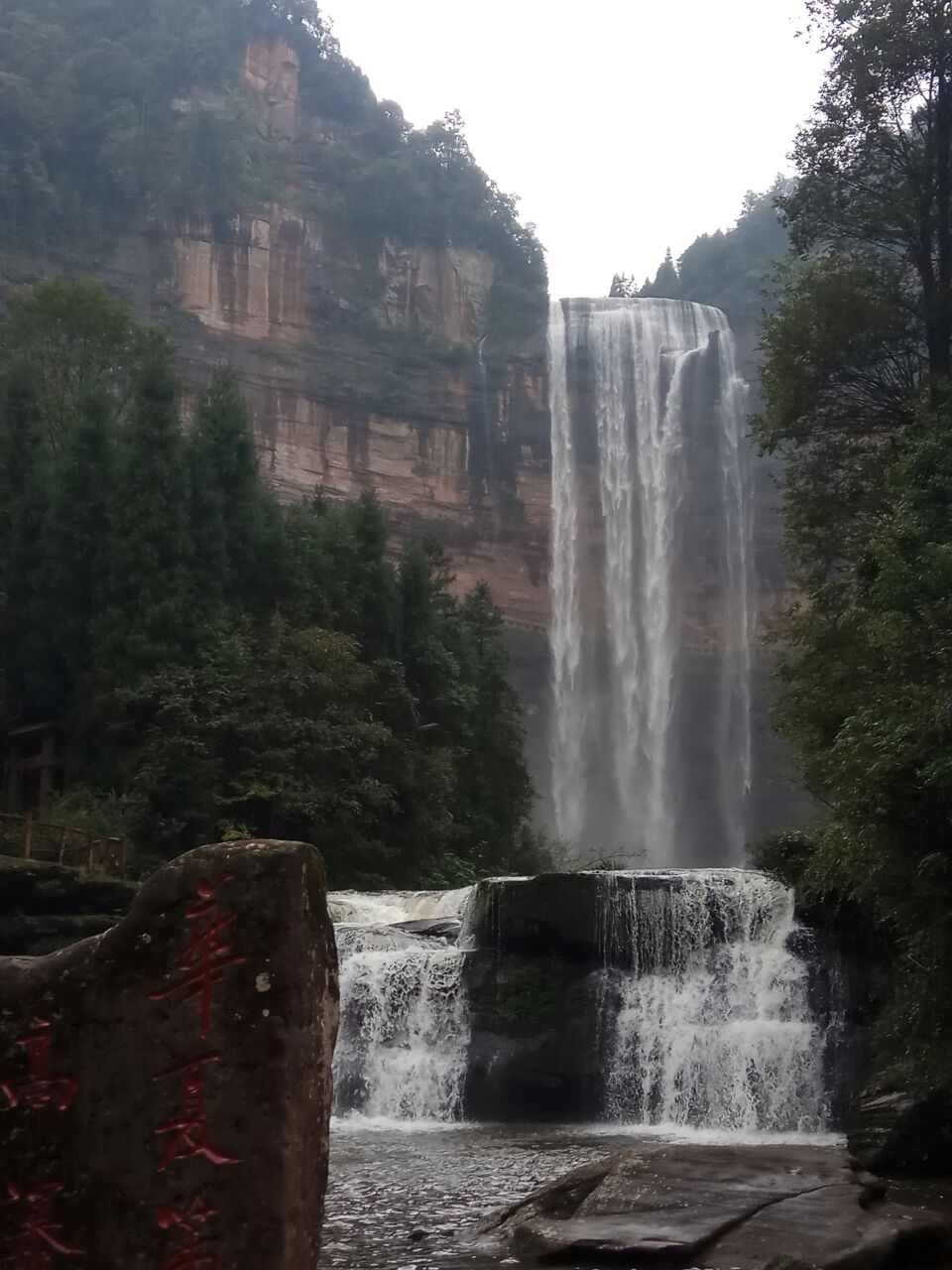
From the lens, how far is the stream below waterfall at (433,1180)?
5625 millimetres

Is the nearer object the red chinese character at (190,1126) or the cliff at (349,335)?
the red chinese character at (190,1126)

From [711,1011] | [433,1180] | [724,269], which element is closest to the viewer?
[433,1180]

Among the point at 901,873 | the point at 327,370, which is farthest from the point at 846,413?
the point at 327,370

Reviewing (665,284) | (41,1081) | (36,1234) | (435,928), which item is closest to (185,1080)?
(41,1081)

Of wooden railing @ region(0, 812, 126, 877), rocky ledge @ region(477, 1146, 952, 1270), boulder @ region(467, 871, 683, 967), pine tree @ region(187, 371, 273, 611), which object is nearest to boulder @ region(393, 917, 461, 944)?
boulder @ region(467, 871, 683, 967)

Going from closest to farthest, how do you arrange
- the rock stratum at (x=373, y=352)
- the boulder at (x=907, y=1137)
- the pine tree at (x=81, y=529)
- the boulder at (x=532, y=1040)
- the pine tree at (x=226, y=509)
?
the boulder at (x=907, y=1137) → the boulder at (x=532, y=1040) → the pine tree at (x=81, y=529) → the pine tree at (x=226, y=509) → the rock stratum at (x=373, y=352)

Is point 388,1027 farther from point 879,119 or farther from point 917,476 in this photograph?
point 879,119

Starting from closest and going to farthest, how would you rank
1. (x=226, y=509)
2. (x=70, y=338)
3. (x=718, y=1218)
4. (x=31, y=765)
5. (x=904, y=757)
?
(x=718, y=1218)
(x=904, y=757)
(x=31, y=765)
(x=226, y=509)
(x=70, y=338)

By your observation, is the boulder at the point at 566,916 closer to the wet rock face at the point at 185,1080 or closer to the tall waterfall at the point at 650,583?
the wet rock face at the point at 185,1080

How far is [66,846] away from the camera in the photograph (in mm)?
15828

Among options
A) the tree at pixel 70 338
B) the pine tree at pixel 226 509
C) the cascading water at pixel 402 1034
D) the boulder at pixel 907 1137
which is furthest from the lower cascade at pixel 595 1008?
the tree at pixel 70 338

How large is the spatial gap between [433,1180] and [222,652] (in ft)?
45.7

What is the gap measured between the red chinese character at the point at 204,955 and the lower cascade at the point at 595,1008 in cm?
912

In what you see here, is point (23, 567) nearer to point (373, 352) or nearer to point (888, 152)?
point (888, 152)
